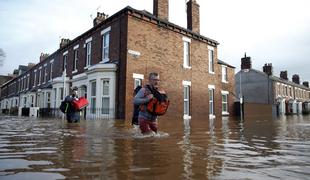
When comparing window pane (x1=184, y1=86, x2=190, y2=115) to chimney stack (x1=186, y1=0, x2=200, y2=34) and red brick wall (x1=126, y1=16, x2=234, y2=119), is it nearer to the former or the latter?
red brick wall (x1=126, y1=16, x2=234, y2=119)

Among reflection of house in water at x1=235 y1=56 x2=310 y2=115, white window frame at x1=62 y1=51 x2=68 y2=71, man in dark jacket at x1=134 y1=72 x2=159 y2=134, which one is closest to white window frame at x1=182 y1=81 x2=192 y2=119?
white window frame at x1=62 y1=51 x2=68 y2=71

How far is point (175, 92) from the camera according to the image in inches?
830

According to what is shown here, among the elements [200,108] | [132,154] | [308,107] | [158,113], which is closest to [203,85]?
[200,108]

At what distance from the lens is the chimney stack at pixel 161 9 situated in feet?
70.4

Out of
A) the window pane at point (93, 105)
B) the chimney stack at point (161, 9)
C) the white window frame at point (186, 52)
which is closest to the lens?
the window pane at point (93, 105)

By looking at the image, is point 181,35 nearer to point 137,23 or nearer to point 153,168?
point 137,23

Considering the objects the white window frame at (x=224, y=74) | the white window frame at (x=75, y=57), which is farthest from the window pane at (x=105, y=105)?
the white window frame at (x=224, y=74)

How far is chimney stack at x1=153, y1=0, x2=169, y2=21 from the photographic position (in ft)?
70.4

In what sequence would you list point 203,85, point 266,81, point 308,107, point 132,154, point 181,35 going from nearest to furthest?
point 132,154, point 181,35, point 203,85, point 266,81, point 308,107

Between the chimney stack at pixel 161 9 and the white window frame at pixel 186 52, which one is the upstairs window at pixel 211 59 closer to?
the white window frame at pixel 186 52

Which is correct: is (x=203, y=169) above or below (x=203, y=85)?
below

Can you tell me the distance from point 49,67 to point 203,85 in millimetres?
18609

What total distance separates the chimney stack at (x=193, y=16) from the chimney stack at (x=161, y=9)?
11.4 feet

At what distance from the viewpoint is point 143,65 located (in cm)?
1888
